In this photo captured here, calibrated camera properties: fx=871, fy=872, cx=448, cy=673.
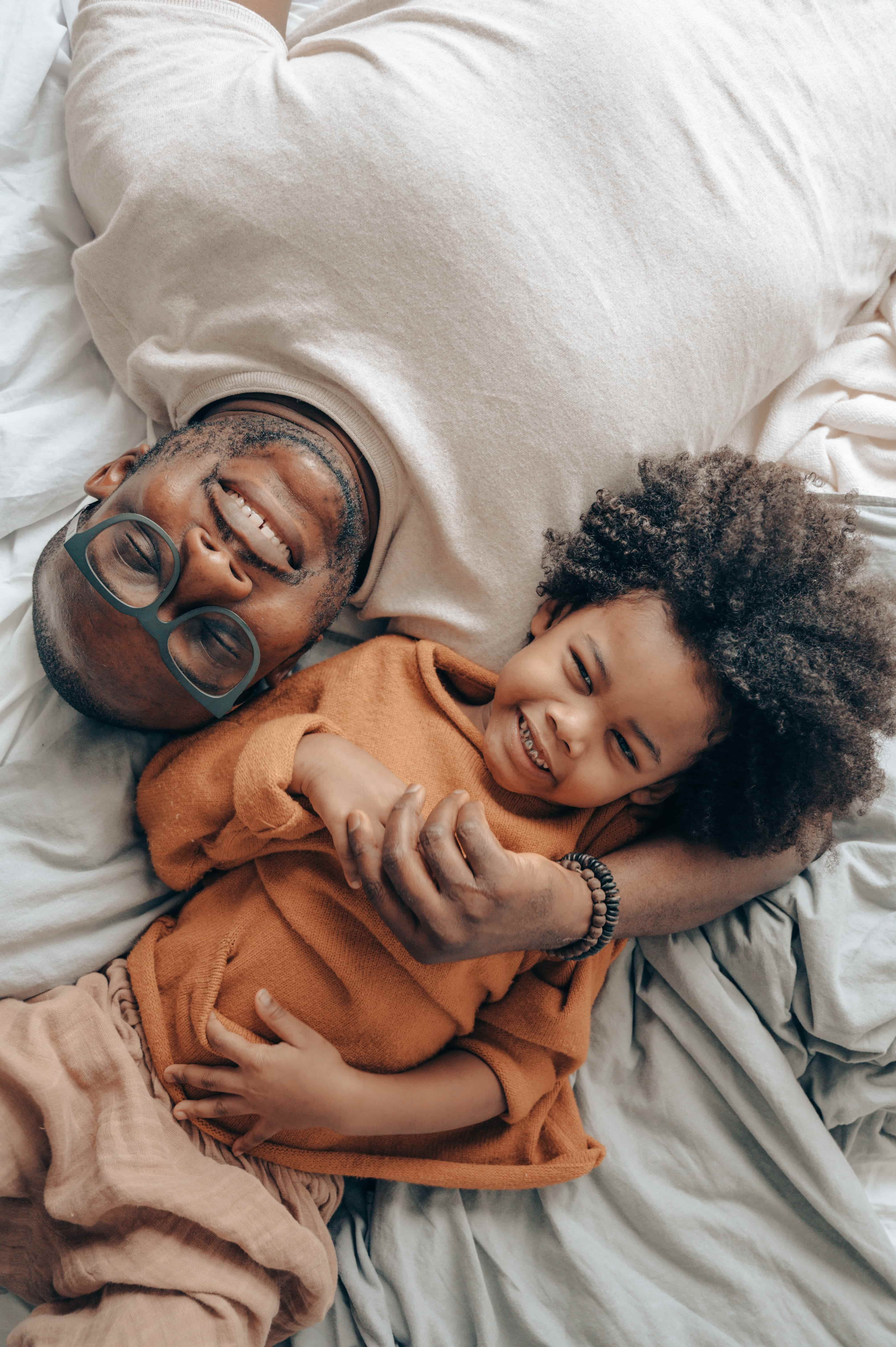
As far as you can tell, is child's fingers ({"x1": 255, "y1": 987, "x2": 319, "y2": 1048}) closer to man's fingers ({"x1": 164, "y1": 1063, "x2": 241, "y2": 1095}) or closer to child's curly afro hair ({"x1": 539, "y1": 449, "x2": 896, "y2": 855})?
man's fingers ({"x1": 164, "y1": 1063, "x2": 241, "y2": 1095})

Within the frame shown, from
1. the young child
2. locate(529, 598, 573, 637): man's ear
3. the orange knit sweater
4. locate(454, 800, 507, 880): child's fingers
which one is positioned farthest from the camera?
locate(529, 598, 573, 637): man's ear

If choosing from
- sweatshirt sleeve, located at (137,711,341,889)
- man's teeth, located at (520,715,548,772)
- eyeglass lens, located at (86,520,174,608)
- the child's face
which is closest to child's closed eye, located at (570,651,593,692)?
the child's face

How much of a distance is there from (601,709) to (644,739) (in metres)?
0.07


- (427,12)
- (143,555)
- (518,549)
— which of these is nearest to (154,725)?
(143,555)

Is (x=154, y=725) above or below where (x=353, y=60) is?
below

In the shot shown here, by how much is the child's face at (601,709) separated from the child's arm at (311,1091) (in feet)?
1.47

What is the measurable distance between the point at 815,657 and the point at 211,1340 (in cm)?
116

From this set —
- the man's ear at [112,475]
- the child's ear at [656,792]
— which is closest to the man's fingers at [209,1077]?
the child's ear at [656,792]

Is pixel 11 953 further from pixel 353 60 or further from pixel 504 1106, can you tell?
pixel 353 60

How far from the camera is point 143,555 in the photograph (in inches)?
47.3

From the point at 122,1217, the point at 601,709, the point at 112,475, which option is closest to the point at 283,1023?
the point at 122,1217

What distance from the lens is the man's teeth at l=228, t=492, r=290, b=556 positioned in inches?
49.1

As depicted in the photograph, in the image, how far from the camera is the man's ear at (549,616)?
4.50 ft

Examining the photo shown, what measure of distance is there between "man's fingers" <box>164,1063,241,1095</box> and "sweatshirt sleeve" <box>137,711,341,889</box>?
0.91ft
